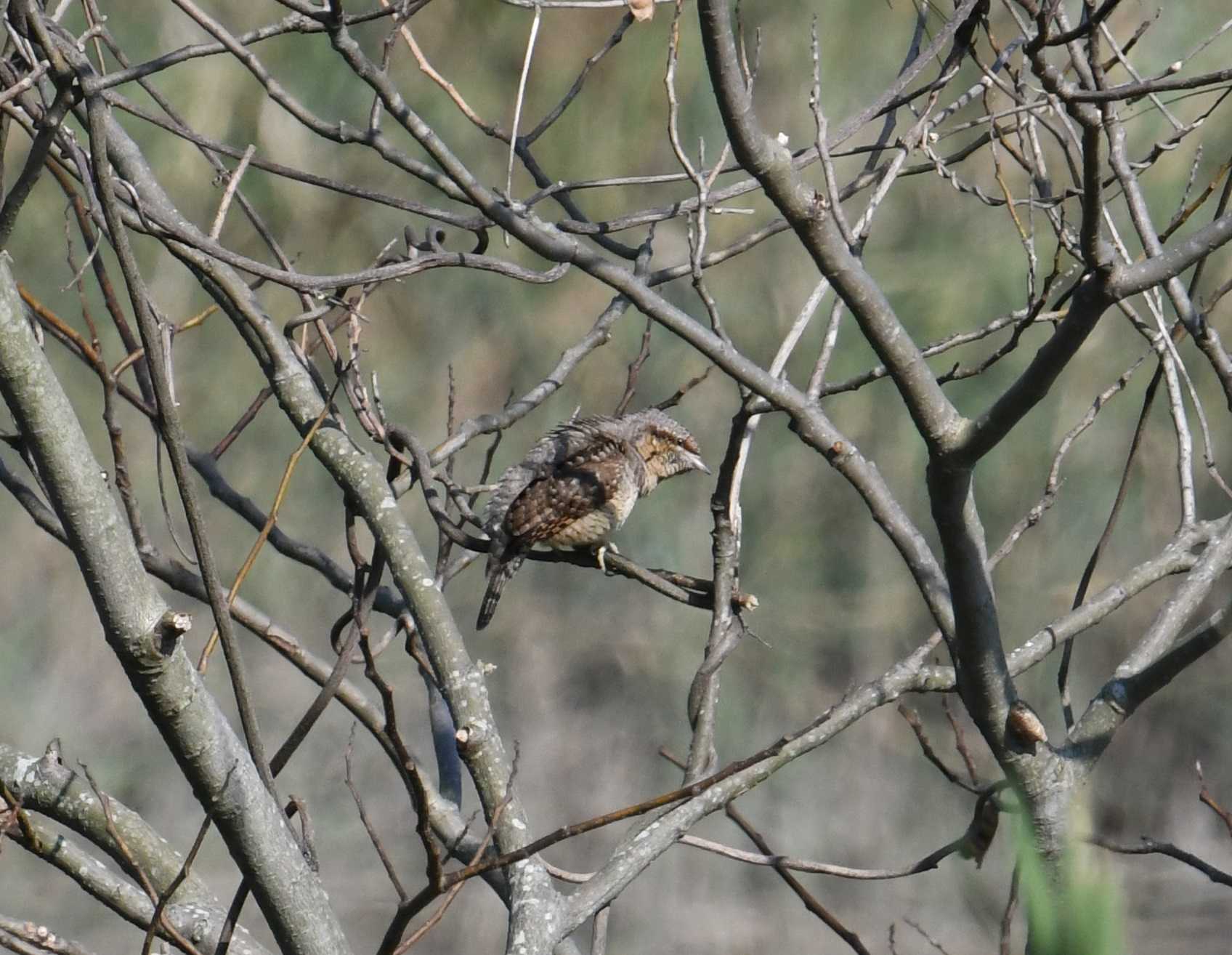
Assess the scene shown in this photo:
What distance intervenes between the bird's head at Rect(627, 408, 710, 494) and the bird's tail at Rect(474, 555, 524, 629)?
0.85m

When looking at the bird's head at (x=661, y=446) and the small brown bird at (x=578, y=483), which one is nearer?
the small brown bird at (x=578, y=483)

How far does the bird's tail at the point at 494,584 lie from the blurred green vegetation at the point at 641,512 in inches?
109

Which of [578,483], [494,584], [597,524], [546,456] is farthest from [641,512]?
[494,584]

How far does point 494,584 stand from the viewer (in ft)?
12.0

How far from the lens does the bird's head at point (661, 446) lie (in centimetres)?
445

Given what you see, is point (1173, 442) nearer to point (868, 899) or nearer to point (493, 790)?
point (868, 899)

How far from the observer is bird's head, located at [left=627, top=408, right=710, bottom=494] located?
14.6 feet

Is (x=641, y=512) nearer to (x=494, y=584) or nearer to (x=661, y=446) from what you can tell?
(x=661, y=446)

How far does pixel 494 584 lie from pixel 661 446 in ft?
3.61

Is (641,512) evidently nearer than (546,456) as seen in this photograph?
No

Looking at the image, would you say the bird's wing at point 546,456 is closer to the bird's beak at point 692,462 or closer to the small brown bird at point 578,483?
the small brown bird at point 578,483

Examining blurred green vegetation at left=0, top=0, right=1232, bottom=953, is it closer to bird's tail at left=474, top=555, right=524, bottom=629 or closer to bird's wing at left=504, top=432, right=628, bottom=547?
bird's wing at left=504, top=432, right=628, bottom=547

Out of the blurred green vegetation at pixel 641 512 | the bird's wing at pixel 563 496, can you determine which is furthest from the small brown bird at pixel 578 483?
the blurred green vegetation at pixel 641 512

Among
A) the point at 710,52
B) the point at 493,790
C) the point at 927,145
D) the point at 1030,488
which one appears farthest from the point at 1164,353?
the point at 1030,488
